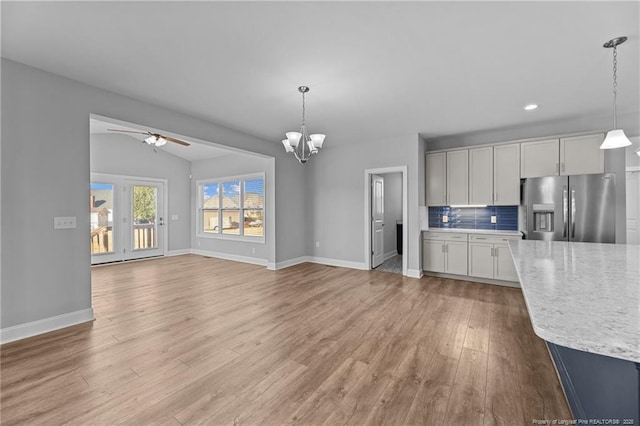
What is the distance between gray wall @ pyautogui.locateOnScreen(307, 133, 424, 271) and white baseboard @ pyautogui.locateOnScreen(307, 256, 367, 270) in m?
0.08

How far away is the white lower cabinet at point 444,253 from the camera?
15.5 feet

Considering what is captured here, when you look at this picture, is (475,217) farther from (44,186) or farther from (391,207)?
(44,186)

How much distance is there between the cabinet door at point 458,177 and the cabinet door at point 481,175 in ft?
0.21

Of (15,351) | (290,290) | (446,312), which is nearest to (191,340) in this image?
(15,351)

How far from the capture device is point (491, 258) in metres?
4.48

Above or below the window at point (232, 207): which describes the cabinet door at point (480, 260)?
below

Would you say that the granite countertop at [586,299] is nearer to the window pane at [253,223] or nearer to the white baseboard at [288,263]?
the white baseboard at [288,263]

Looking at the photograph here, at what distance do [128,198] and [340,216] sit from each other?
548 cm

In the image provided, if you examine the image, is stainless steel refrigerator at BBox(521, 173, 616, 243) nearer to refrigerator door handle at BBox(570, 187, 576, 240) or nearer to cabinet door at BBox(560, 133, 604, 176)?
refrigerator door handle at BBox(570, 187, 576, 240)

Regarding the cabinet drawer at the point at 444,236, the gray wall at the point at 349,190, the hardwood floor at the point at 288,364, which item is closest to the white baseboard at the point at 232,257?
the gray wall at the point at 349,190

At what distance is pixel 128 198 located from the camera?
6785 millimetres

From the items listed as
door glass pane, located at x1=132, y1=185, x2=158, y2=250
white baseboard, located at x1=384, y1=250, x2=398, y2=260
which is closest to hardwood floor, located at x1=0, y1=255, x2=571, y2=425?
white baseboard, located at x1=384, y1=250, x2=398, y2=260

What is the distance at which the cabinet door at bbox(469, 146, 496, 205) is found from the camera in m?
4.66

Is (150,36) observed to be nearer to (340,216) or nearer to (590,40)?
(590,40)
